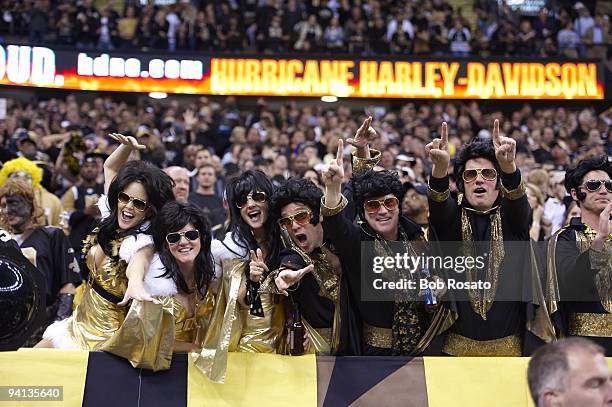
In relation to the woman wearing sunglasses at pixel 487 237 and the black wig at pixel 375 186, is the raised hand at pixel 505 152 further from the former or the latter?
the black wig at pixel 375 186

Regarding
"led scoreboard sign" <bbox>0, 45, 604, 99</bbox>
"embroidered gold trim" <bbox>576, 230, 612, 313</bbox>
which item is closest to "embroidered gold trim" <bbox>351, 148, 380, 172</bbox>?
"embroidered gold trim" <bbox>576, 230, 612, 313</bbox>

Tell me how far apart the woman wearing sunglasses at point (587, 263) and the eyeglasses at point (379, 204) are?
89 centimetres

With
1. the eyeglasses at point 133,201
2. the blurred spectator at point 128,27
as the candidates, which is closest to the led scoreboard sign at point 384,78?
the blurred spectator at point 128,27

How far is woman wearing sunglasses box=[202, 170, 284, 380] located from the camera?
14.6 feet

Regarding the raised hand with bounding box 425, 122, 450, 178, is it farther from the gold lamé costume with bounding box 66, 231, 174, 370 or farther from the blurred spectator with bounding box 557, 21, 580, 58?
the blurred spectator with bounding box 557, 21, 580, 58

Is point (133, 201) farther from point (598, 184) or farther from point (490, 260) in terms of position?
point (598, 184)

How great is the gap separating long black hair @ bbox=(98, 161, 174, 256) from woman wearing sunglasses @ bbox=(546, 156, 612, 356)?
2.19 meters

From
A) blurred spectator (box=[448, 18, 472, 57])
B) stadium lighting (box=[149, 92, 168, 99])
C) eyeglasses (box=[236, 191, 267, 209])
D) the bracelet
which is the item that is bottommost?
the bracelet

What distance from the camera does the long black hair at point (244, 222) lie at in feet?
15.6

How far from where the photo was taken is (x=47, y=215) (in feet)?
25.4

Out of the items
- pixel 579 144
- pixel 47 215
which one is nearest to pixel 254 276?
pixel 47 215

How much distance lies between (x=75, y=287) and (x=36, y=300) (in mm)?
2483

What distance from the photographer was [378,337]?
4.57 m

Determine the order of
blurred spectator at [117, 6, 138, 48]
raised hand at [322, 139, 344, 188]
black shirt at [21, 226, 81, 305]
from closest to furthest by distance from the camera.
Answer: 1. raised hand at [322, 139, 344, 188]
2. black shirt at [21, 226, 81, 305]
3. blurred spectator at [117, 6, 138, 48]
